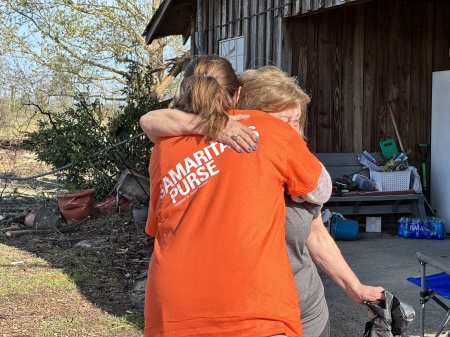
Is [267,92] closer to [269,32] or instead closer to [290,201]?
[290,201]

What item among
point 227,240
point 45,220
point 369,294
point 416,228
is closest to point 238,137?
point 227,240

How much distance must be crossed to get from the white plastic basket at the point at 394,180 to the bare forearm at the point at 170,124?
23.5ft

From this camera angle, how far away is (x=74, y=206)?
11344 mm

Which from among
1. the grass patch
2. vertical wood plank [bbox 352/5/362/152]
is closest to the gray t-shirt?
the grass patch

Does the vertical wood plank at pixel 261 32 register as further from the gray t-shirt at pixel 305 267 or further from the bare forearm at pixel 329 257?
the gray t-shirt at pixel 305 267

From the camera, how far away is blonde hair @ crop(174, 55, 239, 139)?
214cm

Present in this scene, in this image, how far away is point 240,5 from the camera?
998cm

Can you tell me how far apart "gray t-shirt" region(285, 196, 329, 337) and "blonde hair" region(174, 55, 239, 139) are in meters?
0.35

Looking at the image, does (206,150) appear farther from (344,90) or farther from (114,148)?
(114,148)

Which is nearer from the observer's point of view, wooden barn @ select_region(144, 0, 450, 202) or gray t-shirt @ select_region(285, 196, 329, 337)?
gray t-shirt @ select_region(285, 196, 329, 337)

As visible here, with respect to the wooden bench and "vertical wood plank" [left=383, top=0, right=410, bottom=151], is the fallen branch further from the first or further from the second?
"vertical wood plank" [left=383, top=0, right=410, bottom=151]

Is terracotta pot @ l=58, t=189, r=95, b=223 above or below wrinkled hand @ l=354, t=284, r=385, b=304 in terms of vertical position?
below

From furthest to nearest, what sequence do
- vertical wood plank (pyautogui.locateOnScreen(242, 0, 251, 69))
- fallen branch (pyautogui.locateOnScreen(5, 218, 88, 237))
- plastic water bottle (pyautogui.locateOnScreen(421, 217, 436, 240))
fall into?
fallen branch (pyautogui.locateOnScreen(5, 218, 88, 237))
vertical wood plank (pyautogui.locateOnScreen(242, 0, 251, 69))
plastic water bottle (pyautogui.locateOnScreen(421, 217, 436, 240))

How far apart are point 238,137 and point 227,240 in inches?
12.1
